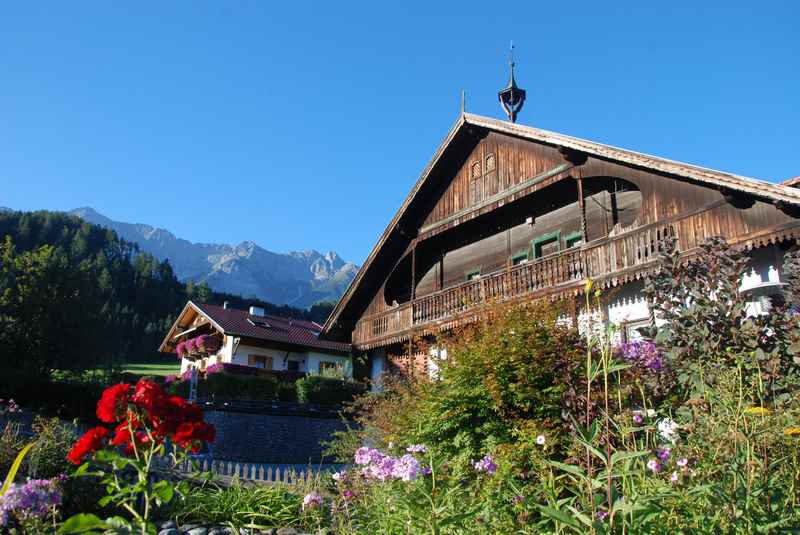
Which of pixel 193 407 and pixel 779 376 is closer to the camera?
pixel 193 407

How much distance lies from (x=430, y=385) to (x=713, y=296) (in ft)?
11.3

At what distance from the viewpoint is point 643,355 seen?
7680mm

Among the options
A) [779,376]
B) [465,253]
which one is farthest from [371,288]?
[779,376]

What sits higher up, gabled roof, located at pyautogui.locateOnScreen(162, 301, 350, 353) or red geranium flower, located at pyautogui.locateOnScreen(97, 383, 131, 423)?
gabled roof, located at pyautogui.locateOnScreen(162, 301, 350, 353)

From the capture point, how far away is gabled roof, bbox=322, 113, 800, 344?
31.3ft

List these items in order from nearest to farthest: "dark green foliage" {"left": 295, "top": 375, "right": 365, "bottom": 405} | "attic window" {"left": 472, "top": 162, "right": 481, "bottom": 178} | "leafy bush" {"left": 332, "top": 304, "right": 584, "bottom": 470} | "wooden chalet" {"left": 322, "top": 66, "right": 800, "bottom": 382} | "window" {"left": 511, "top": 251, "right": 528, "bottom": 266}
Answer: "leafy bush" {"left": 332, "top": 304, "right": 584, "bottom": 470}, "wooden chalet" {"left": 322, "top": 66, "right": 800, "bottom": 382}, "window" {"left": 511, "top": 251, "right": 528, "bottom": 266}, "attic window" {"left": 472, "top": 162, "right": 481, "bottom": 178}, "dark green foliage" {"left": 295, "top": 375, "right": 365, "bottom": 405}

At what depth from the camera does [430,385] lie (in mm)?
8008

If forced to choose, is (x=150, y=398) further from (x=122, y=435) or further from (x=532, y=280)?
(x=532, y=280)

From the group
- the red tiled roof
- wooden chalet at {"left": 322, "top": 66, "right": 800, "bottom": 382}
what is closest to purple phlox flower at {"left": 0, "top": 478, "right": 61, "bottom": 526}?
wooden chalet at {"left": 322, "top": 66, "right": 800, "bottom": 382}

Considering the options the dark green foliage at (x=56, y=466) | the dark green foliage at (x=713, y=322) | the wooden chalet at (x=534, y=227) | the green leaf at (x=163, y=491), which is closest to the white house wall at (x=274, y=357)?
the wooden chalet at (x=534, y=227)

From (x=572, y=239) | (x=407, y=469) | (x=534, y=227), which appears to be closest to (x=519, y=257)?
(x=534, y=227)

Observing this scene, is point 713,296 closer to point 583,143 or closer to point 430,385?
point 430,385

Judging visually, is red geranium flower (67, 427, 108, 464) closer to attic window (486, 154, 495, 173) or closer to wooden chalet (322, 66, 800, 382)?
wooden chalet (322, 66, 800, 382)

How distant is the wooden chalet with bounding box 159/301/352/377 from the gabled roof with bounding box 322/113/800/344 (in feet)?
50.9
